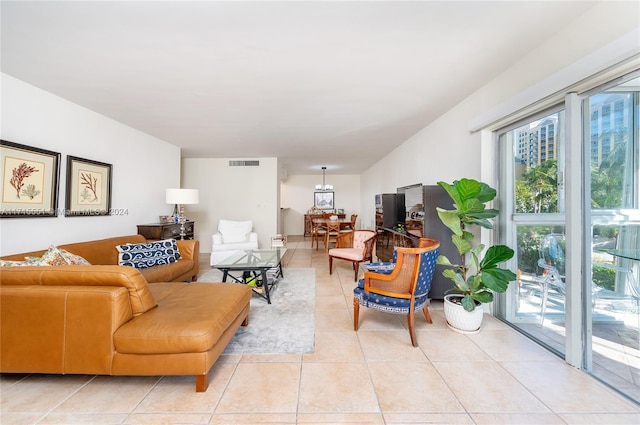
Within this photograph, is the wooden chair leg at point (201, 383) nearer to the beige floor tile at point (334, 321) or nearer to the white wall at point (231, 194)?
the beige floor tile at point (334, 321)

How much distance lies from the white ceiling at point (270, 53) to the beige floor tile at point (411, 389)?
7.86 ft

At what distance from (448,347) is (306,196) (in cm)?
788

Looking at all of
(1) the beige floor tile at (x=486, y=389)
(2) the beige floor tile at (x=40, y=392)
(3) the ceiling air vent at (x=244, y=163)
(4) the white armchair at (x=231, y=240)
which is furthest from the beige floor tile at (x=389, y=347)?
(3) the ceiling air vent at (x=244, y=163)

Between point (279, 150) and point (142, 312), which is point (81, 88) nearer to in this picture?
point (142, 312)

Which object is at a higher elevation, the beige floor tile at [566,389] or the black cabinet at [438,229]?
the black cabinet at [438,229]

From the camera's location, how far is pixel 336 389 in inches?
62.3

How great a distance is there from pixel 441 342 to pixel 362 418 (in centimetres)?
113

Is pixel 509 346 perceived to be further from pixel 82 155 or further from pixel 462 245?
pixel 82 155

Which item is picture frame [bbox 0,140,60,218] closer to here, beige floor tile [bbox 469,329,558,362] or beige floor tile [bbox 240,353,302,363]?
beige floor tile [bbox 240,353,302,363]

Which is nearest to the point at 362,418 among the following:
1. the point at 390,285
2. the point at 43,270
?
the point at 390,285

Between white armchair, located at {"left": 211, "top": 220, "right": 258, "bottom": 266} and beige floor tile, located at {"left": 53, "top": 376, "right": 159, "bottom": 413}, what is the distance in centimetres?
254

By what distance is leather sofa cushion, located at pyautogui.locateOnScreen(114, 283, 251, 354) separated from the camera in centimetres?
149

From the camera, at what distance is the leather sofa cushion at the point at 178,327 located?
1489 mm

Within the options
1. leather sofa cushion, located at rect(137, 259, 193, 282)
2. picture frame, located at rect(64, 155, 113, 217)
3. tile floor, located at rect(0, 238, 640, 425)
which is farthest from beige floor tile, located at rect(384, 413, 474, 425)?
picture frame, located at rect(64, 155, 113, 217)
